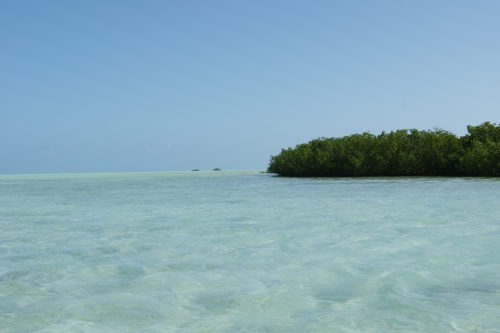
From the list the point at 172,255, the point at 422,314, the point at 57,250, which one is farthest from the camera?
the point at 57,250

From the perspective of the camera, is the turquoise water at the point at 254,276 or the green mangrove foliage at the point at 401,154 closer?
the turquoise water at the point at 254,276

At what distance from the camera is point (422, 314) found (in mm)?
3188

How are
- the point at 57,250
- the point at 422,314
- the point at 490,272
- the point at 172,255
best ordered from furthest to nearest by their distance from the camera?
the point at 57,250
the point at 172,255
the point at 490,272
the point at 422,314

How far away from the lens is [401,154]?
35.6 metres

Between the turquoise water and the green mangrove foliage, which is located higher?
the green mangrove foliage

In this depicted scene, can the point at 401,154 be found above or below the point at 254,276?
above

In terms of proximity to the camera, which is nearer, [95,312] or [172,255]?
[95,312]

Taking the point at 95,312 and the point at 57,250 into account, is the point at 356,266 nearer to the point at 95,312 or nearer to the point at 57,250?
the point at 95,312

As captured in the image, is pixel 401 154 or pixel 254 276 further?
pixel 401 154

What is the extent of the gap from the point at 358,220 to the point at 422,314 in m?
5.31

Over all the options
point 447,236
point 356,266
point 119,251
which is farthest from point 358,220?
point 119,251

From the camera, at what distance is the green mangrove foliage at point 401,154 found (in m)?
34.7

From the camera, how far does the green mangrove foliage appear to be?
34.7 meters

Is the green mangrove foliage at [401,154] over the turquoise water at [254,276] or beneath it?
over
